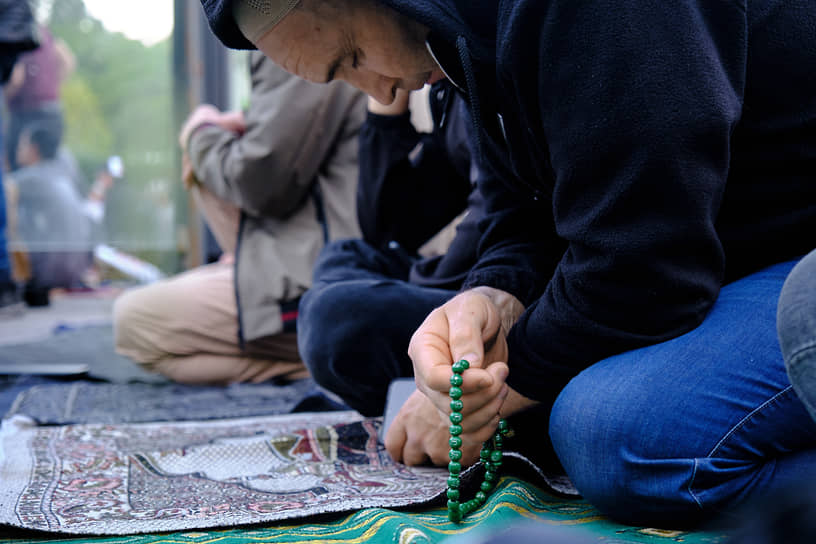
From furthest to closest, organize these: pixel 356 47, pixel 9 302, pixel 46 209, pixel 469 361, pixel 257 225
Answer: pixel 46 209 < pixel 9 302 < pixel 257 225 < pixel 356 47 < pixel 469 361

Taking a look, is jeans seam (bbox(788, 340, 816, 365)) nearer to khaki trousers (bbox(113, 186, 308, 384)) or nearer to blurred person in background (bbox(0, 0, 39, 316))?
khaki trousers (bbox(113, 186, 308, 384))

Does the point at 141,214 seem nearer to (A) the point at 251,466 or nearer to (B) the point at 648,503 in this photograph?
(A) the point at 251,466

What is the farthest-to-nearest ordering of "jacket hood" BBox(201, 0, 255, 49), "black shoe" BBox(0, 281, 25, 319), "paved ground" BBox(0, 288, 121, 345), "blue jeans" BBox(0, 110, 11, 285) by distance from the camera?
"black shoe" BBox(0, 281, 25, 319)
"blue jeans" BBox(0, 110, 11, 285)
"paved ground" BBox(0, 288, 121, 345)
"jacket hood" BBox(201, 0, 255, 49)

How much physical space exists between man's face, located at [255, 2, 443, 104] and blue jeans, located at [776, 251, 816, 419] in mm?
537

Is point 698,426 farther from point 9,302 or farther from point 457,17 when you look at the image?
point 9,302

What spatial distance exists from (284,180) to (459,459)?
1.33 m

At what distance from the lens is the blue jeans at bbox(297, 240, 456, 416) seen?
136 cm

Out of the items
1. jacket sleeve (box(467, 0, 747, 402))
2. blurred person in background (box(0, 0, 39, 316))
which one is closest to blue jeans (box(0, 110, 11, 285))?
blurred person in background (box(0, 0, 39, 316))

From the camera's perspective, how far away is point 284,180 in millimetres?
2102

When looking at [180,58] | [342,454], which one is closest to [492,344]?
[342,454]

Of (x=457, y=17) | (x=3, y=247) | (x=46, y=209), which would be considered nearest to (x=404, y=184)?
(x=457, y=17)

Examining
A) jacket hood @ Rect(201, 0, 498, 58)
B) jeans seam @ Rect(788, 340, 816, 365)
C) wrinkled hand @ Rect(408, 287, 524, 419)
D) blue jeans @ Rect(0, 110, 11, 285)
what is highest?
jacket hood @ Rect(201, 0, 498, 58)

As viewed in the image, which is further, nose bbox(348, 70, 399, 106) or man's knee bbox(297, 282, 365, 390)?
man's knee bbox(297, 282, 365, 390)

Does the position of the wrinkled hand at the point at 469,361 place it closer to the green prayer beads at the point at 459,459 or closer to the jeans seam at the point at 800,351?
the green prayer beads at the point at 459,459
